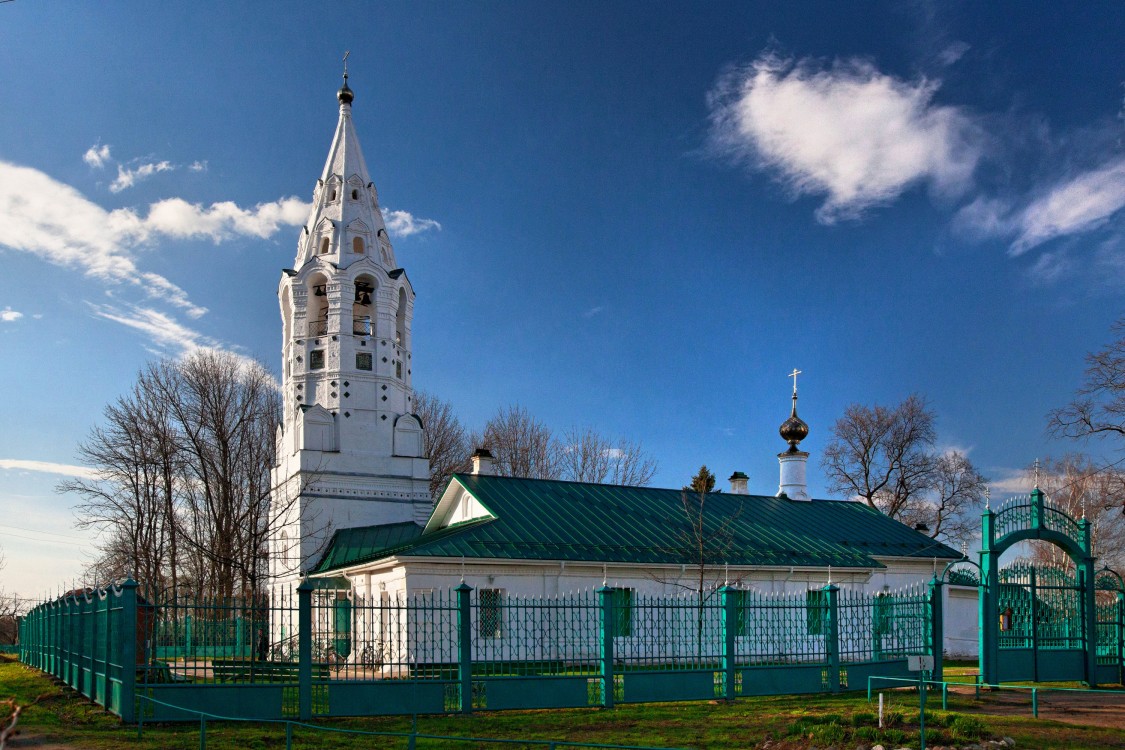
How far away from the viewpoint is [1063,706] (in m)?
14.2

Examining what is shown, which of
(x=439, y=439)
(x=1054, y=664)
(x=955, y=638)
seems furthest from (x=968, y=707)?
(x=439, y=439)

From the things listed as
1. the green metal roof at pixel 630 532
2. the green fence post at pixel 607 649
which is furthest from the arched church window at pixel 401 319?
the green fence post at pixel 607 649

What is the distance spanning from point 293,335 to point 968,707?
22.7m

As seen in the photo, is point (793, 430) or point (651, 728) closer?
point (651, 728)

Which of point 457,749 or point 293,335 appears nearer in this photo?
point 457,749

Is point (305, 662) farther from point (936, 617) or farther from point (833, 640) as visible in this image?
point (936, 617)

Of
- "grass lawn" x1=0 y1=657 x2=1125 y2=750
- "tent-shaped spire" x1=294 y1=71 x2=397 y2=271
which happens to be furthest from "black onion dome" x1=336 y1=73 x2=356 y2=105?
"grass lawn" x1=0 y1=657 x2=1125 y2=750

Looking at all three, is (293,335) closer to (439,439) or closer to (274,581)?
(274,581)

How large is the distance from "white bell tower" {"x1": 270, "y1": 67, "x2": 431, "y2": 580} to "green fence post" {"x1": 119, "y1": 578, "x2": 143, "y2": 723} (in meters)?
17.4

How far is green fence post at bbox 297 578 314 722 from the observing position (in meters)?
12.8

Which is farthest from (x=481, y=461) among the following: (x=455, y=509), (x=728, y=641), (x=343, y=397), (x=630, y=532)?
(x=728, y=641)

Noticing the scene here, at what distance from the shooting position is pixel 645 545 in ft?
74.9

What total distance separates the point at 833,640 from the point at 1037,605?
3.88 m

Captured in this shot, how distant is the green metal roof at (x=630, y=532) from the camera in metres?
21.6
